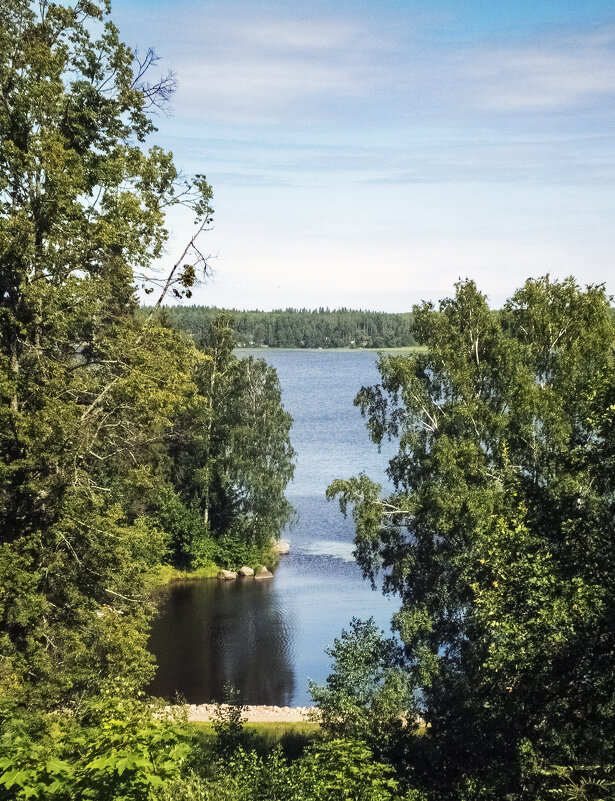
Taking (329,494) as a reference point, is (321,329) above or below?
above

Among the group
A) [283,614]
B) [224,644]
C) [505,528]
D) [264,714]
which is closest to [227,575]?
[283,614]

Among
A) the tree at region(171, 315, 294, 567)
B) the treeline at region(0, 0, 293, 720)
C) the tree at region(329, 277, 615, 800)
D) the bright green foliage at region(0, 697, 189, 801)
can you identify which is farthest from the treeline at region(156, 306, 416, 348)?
the bright green foliage at region(0, 697, 189, 801)

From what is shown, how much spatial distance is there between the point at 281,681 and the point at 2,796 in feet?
70.5

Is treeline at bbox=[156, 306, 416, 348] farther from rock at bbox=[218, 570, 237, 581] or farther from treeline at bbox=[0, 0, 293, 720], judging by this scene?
treeline at bbox=[0, 0, 293, 720]

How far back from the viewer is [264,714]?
23656mm

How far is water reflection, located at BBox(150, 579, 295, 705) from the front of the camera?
1033 inches

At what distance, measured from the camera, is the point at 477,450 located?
20125 millimetres

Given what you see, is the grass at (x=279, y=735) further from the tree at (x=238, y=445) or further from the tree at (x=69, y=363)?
the tree at (x=238, y=445)

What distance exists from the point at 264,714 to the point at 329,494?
23.2 feet

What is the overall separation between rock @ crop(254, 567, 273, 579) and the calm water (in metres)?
0.55

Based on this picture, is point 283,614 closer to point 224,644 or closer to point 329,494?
point 224,644

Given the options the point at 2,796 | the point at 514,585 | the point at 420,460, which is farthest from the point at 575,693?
the point at 420,460

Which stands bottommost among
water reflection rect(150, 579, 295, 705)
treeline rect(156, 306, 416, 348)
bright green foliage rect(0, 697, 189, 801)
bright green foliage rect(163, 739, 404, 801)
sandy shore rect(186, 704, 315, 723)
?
water reflection rect(150, 579, 295, 705)

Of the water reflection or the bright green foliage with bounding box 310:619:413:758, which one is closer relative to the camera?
Answer: the bright green foliage with bounding box 310:619:413:758
